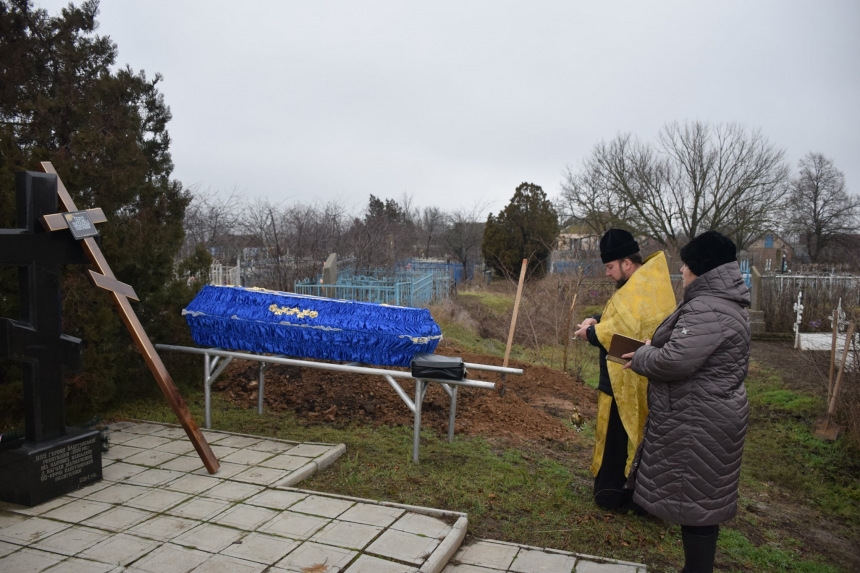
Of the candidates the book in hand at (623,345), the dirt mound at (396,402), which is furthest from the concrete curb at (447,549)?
the dirt mound at (396,402)

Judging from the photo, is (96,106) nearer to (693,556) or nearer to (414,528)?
(414,528)

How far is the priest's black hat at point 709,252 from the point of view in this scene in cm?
285

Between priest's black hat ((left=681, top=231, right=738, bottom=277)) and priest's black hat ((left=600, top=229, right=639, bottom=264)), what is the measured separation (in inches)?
37.3

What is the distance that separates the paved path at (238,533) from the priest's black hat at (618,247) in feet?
5.98

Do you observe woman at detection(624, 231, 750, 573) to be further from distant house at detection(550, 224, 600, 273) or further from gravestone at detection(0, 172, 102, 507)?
distant house at detection(550, 224, 600, 273)

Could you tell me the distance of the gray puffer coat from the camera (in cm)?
277

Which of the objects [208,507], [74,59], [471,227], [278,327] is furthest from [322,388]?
[471,227]

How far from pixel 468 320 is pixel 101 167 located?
31.6ft

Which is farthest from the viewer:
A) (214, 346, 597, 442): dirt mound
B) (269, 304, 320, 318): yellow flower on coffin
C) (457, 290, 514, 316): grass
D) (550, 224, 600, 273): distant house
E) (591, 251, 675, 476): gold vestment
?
(457, 290, 514, 316): grass

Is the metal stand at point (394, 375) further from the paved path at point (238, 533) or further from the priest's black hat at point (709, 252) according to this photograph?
the priest's black hat at point (709, 252)

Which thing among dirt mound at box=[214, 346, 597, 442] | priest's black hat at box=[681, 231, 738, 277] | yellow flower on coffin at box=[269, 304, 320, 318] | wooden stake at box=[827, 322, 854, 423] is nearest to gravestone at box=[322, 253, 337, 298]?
dirt mound at box=[214, 346, 597, 442]

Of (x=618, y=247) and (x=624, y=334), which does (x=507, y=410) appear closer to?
(x=624, y=334)

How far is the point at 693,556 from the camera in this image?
9.32ft

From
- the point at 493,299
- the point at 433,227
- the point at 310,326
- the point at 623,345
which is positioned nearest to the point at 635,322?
the point at 623,345
